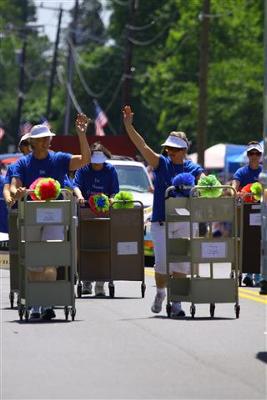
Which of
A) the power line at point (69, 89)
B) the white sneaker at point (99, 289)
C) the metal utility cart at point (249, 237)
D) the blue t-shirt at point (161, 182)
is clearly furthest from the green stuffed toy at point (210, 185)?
the power line at point (69, 89)

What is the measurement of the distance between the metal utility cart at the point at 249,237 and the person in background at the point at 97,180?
1994 millimetres

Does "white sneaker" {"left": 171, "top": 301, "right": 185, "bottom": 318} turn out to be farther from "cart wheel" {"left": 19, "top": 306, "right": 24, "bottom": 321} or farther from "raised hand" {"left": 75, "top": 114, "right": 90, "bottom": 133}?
"raised hand" {"left": 75, "top": 114, "right": 90, "bottom": 133}

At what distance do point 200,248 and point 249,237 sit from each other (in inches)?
189

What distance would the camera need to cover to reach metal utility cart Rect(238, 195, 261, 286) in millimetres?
19391

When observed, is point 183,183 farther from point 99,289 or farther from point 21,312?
point 99,289

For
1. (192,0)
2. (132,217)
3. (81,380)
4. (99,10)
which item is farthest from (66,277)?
(99,10)

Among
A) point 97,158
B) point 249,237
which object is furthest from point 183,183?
point 249,237

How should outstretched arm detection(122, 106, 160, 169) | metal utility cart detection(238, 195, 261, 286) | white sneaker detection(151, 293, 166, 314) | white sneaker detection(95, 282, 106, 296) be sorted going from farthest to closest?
metal utility cart detection(238, 195, 261, 286), white sneaker detection(95, 282, 106, 296), white sneaker detection(151, 293, 166, 314), outstretched arm detection(122, 106, 160, 169)

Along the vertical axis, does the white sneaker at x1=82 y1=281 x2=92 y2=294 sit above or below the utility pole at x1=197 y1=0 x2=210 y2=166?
below

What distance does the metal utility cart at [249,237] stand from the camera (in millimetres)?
19391

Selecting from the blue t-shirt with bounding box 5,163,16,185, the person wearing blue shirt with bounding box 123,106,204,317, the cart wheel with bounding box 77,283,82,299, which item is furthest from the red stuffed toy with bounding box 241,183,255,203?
the blue t-shirt with bounding box 5,163,16,185

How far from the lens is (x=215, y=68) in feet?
192

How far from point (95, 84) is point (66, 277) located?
74323 millimetres

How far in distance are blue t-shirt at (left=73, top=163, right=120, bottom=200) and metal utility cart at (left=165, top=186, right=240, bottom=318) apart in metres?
3.22
